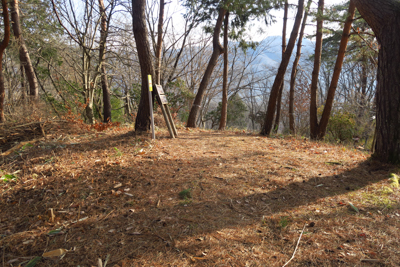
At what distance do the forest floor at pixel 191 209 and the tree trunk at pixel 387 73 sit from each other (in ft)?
1.49

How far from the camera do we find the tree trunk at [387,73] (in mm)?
3803

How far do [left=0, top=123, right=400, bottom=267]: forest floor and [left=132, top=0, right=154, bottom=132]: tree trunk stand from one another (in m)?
1.14

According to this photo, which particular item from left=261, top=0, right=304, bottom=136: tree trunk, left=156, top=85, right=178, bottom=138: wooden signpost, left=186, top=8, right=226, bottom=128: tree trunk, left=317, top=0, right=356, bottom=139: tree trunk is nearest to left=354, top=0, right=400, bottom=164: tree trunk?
left=261, top=0, right=304, bottom=136: tree trunk

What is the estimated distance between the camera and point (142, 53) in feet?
18.6

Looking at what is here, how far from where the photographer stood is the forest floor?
203 centimetres

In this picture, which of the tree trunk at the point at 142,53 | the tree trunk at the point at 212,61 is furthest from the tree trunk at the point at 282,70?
the tree trunk at the point at 142,53

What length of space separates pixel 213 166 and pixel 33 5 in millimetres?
9202

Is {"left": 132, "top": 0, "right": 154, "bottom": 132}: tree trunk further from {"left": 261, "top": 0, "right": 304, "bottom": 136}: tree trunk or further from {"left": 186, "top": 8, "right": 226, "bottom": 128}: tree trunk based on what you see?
{"left": 261, "top": 0, "right": 304, "bottom": 136}: tree trunk

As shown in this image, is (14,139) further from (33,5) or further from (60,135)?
(33,5)

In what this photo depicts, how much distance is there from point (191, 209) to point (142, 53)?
171 inches

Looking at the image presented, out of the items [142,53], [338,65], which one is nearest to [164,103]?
[142,53]

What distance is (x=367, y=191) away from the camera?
10.6 feet

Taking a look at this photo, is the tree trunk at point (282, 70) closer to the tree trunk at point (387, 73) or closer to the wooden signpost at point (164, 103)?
the tree trunk at point (387, 73)

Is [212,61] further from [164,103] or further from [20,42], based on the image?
[20,42]
